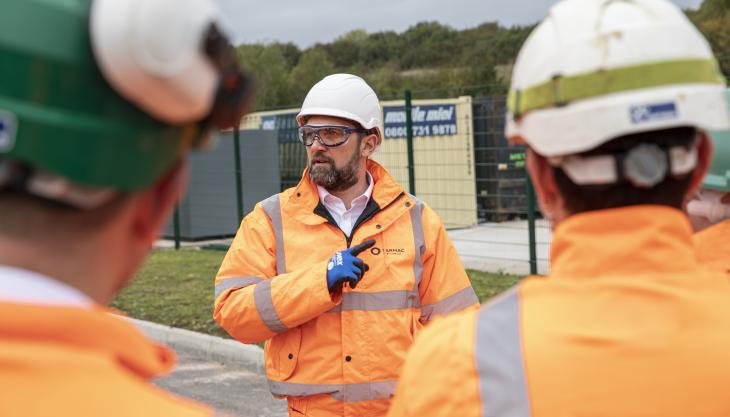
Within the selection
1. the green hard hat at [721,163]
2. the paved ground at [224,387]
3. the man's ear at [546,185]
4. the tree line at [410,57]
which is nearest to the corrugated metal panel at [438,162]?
the paved ground at [224,387]

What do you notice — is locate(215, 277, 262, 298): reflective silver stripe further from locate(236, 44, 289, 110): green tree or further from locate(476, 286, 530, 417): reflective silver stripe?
locate(236, 44, 289, 110): green tree

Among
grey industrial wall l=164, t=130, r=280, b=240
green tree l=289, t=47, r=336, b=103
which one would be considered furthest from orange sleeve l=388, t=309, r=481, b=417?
green tree l=289, t=47, r=336, b=103

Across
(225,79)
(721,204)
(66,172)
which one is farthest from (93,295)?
(721,204)

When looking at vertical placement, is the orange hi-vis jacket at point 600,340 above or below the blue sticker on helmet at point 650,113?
below

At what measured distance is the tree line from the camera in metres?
31.1

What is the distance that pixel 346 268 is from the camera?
3959 mm

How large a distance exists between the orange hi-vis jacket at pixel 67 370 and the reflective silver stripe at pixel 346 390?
276cm

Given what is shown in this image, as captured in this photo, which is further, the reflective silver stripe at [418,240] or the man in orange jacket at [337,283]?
the reflective silver stripe at [418,240]

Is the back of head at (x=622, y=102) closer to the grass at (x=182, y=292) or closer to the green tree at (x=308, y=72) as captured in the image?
the grass at (x=182, y=292)

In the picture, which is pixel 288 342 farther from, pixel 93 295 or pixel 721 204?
pixel 93 295

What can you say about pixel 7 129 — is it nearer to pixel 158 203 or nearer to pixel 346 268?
pixel 158 203

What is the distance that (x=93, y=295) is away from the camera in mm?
1281

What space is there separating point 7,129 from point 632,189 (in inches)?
46.1

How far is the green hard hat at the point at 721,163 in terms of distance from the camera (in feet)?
9.45
